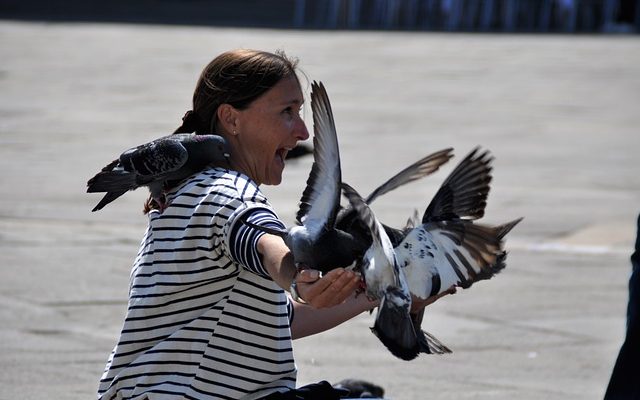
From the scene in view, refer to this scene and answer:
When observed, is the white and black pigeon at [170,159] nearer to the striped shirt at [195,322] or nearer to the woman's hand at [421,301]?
the striped shirt at [195,322]

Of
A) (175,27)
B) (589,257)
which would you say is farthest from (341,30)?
(589,257)

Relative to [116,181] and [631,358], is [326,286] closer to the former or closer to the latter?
[631,358]

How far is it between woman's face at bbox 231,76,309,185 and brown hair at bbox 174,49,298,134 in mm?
21

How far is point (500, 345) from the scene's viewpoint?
232 inches

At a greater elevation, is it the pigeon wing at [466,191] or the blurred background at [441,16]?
the pigeon wing at [466,191]

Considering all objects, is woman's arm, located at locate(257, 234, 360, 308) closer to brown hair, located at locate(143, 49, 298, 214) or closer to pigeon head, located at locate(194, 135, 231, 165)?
pigeon head, located at locate(194, 135, 231, 165)

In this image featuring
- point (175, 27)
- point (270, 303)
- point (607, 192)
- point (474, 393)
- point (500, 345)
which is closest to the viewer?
point (270, 303)

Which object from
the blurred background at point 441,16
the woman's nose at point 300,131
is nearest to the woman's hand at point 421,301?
the woman's nose at point 300,131

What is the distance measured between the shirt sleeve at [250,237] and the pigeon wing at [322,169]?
0.31 ft

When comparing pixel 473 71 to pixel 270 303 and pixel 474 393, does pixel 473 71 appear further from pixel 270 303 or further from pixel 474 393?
pixel 270 303

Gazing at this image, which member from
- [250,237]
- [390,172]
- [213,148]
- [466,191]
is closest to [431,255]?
[466,191]

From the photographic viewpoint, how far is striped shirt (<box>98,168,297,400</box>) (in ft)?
9.65

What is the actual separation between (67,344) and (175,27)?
795 inches

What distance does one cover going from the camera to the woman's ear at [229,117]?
3.13 meters
